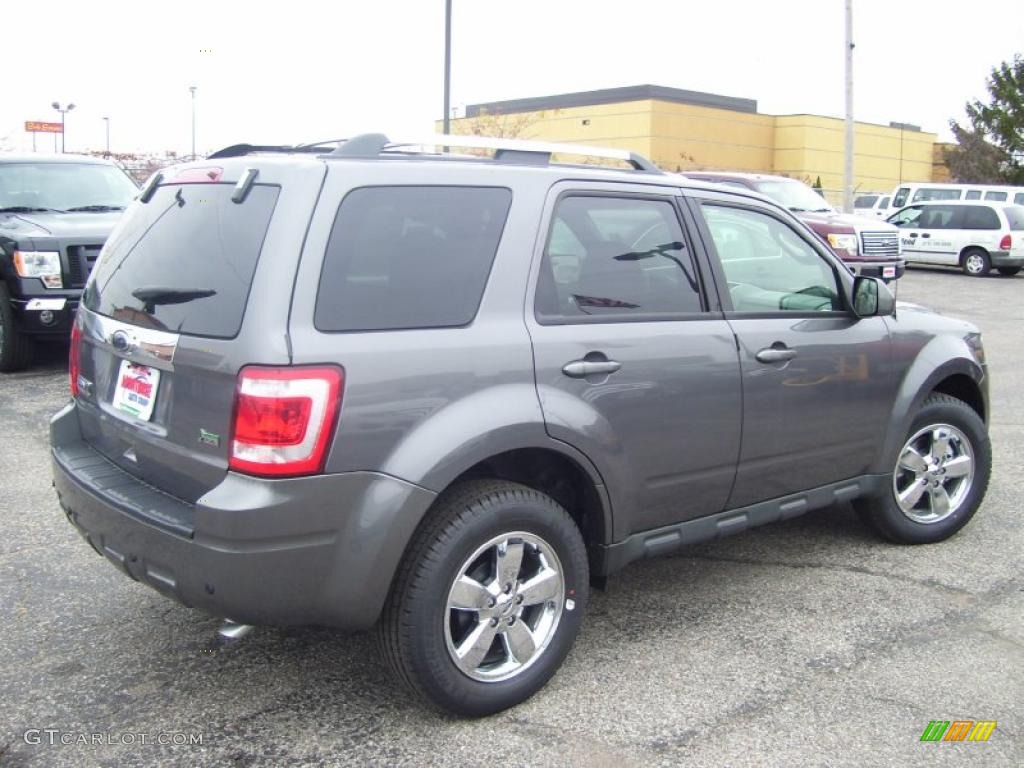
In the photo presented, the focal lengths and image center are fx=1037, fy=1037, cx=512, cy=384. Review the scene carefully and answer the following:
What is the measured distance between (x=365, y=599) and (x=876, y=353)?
2.66m

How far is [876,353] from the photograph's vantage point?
4.58 metres

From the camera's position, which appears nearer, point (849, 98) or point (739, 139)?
point (849, 98)

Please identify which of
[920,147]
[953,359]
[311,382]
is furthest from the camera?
[920,147]

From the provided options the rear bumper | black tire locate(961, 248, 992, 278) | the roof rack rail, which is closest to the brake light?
the roof rack rail

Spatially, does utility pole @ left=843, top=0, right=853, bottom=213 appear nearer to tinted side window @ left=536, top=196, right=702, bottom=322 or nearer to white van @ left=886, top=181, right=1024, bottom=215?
white van @ left=886, top=181, right=1024, bottom=215

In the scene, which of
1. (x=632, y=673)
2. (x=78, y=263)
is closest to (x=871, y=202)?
(x=78, y=263)

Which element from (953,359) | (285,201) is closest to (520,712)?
(285,201)

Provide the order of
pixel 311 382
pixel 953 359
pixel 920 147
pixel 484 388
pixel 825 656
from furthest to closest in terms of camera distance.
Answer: pixel 920 147 → pixel 953 359 → pixel 825 656 → pixel 484 388 → pixel 311 382

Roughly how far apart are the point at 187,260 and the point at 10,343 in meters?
6.73

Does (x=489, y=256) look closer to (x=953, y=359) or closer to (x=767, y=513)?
(x=767, y=513)

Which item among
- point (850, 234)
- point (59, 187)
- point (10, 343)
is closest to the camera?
point (10, 343)

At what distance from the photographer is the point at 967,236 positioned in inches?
900

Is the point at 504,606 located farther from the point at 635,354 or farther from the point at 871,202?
the point at 871,202

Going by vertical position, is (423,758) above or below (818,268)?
below
